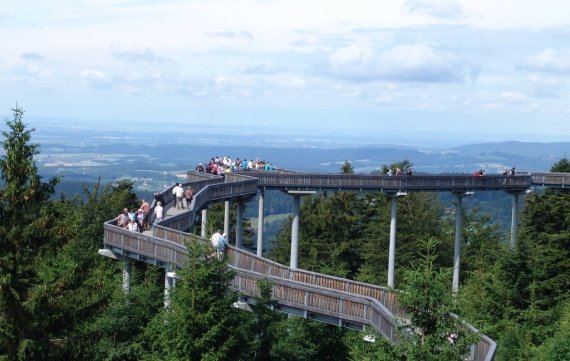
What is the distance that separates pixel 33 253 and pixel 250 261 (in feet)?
21.5

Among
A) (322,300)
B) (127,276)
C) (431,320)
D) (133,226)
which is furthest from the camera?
(127,276)

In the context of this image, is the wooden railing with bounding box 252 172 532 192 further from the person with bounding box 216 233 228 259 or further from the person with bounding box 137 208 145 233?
the person with bounding box 216 233 228 259

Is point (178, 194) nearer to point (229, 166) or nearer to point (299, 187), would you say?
point (299, 187)

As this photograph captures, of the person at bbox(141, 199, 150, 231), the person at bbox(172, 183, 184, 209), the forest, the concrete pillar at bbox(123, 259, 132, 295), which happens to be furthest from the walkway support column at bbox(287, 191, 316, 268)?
the concrete pillar at bbox(123, 259, 132, 295)

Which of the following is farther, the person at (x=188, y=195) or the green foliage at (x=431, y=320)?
the person at (x=188, y=195)

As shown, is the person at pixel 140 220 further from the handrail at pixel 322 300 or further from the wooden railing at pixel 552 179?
the wooden railing at pixel 552 179

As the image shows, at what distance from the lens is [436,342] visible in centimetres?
1501

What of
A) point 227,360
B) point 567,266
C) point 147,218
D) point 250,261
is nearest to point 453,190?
point 567,266

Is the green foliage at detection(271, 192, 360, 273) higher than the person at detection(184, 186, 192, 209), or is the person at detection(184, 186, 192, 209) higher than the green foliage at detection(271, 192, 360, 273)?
the person at detection(184, 186, 192, 209)

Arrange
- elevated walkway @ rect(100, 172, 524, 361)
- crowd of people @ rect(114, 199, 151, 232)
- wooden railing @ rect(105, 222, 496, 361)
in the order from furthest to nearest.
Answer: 1. crowd of people @ rect(114, 199, 151, 232)
2. wooden railing @ rect(105, 222, 496, 361)
3. elevated walkway @ rect(100, 172, 524, 361)

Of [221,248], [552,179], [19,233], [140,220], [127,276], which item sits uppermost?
[19,233]

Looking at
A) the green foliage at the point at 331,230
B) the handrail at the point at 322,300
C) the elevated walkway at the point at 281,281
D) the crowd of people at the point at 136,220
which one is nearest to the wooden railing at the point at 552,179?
the green foliage at the point at 331,230

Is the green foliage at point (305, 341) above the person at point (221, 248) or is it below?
below

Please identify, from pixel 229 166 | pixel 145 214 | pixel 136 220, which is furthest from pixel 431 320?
pixel 229 166
